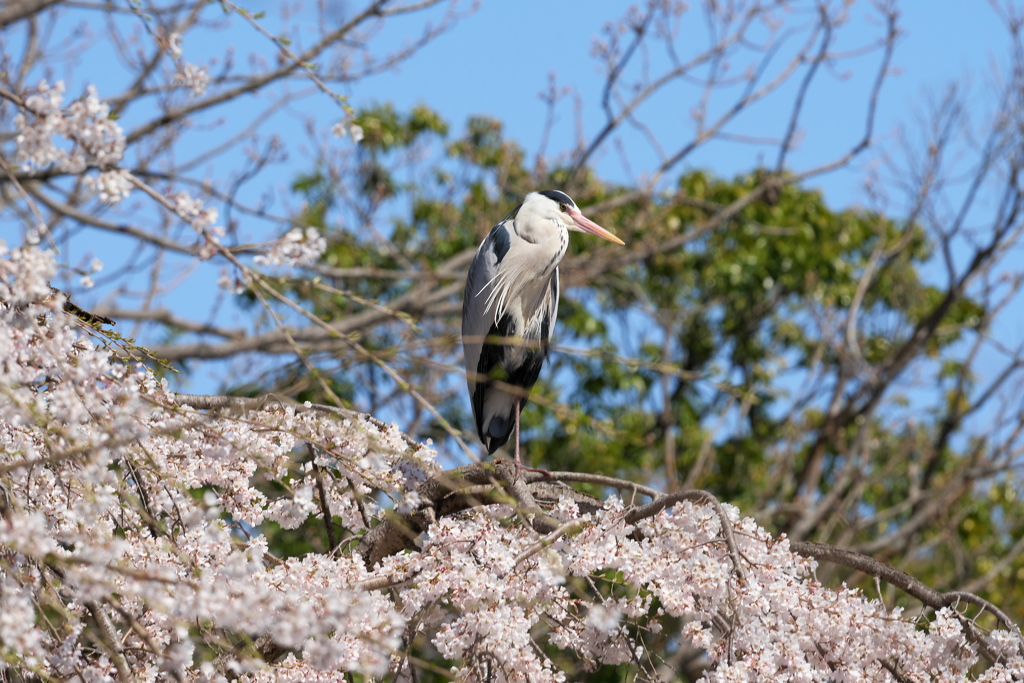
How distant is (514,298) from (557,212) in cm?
39

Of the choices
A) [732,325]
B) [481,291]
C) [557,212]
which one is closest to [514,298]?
[481,291]

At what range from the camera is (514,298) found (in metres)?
3.65

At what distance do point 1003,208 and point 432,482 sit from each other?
22.0ft

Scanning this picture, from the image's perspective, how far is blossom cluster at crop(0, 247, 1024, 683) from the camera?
1.45m

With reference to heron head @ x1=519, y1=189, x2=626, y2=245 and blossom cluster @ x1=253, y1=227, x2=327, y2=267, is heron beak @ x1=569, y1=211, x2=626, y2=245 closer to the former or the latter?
heron head @ x1=519, y1=189, x2=626, y2=245

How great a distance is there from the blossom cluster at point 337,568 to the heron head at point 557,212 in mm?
1581

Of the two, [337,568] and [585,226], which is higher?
[585,226]

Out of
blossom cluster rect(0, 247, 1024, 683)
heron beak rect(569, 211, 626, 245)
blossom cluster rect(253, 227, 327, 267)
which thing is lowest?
blossom cluster rect(0, 247, 1024, 683)

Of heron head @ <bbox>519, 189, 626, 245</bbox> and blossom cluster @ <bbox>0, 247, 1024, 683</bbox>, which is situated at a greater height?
heron head @ <bbox>519, 189, 626, 245</bbox>

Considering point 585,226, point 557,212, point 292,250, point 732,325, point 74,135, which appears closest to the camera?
point 74,135

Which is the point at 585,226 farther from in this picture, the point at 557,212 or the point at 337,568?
the point at 337,568

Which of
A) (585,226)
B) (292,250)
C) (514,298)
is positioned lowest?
(292,250)

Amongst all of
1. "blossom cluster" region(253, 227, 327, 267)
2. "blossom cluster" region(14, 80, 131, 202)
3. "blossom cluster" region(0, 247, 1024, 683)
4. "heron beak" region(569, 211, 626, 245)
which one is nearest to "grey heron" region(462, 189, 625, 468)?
"heron beak" region(569, 211, 626, 245)

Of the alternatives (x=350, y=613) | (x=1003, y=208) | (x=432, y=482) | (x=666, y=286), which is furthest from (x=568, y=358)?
(x=350, y=613)
